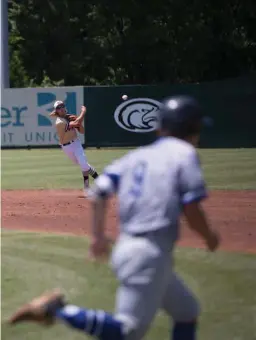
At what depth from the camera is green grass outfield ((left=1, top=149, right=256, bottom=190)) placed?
17297 mm

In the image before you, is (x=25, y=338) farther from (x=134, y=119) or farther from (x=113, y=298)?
(x=134, y=119)

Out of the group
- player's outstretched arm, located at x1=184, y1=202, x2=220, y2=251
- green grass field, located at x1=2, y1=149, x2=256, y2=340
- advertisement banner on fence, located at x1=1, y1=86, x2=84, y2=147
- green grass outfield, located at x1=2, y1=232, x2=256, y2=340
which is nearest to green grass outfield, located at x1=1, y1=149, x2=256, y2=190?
advertisement banner on fence, located at x1=1, y1=86, x2=84, y2=147

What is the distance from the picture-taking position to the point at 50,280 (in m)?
7.51

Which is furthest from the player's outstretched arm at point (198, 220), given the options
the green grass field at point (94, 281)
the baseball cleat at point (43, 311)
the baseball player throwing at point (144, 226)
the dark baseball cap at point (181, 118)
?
the green grass field at point (94, 281)

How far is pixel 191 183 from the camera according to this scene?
428 cm

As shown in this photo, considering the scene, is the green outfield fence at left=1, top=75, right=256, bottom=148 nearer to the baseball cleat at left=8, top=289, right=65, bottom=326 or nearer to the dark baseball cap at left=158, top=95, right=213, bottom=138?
the dark baseball cap at left=158, top=95, right=213, bottom=138

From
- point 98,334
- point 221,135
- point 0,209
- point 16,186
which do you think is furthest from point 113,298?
point 221,135

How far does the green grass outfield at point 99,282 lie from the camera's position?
20.1 feet

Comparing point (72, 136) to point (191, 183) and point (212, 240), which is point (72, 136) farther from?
point (191, 183)

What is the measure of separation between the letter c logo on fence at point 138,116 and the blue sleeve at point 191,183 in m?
26.3

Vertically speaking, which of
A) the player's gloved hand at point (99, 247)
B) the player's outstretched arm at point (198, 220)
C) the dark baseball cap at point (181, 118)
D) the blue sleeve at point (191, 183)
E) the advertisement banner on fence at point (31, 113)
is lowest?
the advertisement banner on fence at point (31, 113)

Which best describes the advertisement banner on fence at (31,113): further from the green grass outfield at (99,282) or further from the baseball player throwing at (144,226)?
the baseball player throwing at (144,226)

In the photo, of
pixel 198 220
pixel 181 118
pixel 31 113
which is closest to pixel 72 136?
pixel 181 118

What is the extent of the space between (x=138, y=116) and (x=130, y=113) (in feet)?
1.06
